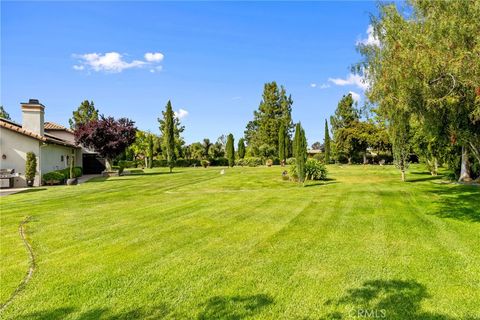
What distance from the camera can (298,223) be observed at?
8367mm

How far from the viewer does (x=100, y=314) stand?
3803 mm

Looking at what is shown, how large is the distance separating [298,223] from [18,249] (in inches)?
248

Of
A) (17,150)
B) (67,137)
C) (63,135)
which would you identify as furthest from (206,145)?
(17,150)

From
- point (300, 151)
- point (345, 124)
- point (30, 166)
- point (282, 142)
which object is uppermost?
point (345, 124)

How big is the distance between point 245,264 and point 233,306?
Answer: 55.4 inches

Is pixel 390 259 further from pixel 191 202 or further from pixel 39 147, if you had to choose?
pixel 39 147

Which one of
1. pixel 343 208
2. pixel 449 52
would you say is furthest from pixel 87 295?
pixel 449 52

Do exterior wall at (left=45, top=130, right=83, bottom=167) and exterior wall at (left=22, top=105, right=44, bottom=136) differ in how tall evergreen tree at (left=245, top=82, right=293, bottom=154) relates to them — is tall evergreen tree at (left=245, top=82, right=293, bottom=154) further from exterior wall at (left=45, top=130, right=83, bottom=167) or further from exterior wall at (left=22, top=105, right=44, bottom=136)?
exterior wall at (left=22, top=105, right=44, bottom=136)

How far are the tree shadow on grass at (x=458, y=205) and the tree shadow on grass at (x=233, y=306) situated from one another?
7734mm

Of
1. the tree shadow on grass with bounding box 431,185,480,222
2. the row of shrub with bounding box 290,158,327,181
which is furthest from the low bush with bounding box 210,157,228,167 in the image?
the tree shadow on grass with bounding box 431,185,480,222

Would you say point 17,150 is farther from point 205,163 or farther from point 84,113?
point 84,113

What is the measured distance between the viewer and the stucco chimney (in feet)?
70.4

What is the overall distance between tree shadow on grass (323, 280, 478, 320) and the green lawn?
0.02 m

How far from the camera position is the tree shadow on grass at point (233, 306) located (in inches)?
148
